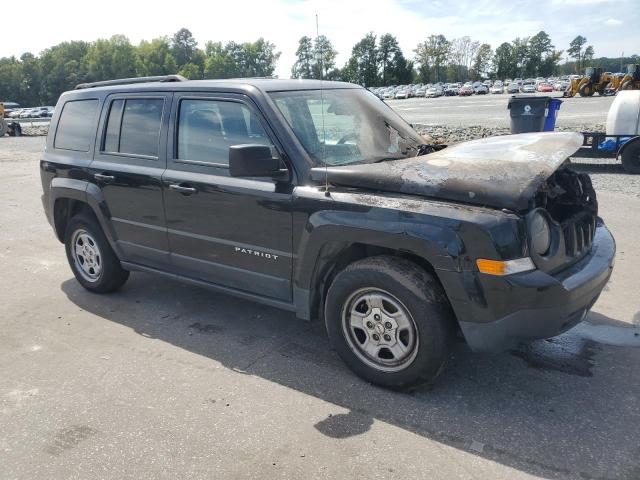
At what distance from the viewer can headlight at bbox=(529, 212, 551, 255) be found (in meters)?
3.00

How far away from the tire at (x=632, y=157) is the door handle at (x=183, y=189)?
10.8m

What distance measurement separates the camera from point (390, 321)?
3320 mm

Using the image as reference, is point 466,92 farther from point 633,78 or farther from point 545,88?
point 633,78

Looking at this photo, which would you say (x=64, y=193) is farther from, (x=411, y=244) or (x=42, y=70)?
(x=42, y=70)

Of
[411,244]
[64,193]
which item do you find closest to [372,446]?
[411,244]

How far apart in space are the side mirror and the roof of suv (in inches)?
27.3

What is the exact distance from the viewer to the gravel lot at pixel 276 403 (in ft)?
9.18

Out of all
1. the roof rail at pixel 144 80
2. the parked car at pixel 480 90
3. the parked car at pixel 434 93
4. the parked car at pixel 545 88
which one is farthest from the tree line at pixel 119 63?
the roof rail at pixel 144 80

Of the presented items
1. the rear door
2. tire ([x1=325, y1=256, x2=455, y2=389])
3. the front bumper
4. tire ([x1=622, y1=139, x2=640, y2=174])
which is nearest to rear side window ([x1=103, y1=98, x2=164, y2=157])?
the rear door

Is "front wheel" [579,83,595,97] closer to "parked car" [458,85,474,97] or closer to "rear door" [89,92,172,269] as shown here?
"parked car" [458,85,474,97]

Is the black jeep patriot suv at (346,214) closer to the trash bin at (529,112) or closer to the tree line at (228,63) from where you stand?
the trash bin at (529,112)

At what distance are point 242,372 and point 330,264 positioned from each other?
38.6 inches

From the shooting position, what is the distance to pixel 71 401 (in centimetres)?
347

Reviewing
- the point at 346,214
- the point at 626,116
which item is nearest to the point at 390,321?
the point at 346,214
